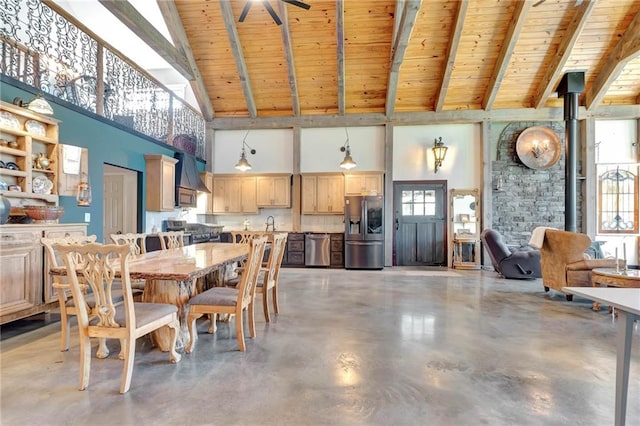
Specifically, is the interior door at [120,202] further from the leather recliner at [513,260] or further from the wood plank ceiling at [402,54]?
the leather recliner at [513,260]

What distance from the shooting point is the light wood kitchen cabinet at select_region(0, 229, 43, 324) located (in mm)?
2973

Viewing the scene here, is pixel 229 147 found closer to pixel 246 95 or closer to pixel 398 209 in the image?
pixel 246 95

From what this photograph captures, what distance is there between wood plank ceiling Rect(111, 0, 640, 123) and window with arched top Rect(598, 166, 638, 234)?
5.57ft

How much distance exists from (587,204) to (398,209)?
14.0 feet

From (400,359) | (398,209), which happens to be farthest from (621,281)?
(398,209)

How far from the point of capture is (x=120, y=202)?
5.88 meters

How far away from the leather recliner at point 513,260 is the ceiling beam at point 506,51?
125 inches

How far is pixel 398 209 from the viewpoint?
7.76 metres

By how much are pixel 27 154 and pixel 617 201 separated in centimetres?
1095

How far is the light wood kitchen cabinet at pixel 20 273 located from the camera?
2.97 m

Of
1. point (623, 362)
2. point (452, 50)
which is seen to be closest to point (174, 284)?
point (623, 362)

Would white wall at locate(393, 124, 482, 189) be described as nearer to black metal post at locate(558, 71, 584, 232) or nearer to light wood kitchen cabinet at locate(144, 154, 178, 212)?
black metal post at locate(558, 71, 584, 232)

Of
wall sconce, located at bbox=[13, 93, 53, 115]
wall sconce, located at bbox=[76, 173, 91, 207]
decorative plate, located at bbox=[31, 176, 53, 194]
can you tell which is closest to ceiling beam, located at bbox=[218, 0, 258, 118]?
wall sconce, located at bbox=[13, 93, 53, 115]

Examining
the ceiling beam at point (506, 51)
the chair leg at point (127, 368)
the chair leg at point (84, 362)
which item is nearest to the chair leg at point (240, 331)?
the chair leg at point (127, 368)
